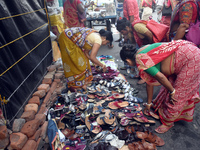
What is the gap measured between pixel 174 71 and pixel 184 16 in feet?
3.56

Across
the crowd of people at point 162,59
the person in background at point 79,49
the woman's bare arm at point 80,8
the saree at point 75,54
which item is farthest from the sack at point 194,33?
the woman's bare arm at point 80,8

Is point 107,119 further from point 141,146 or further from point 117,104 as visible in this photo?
point 141,146

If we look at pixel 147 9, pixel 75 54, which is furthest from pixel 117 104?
pixel 147 9

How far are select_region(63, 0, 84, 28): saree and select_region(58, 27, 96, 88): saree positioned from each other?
2.28 metres

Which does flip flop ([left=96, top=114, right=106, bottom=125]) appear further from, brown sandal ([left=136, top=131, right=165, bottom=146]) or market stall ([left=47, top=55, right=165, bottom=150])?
brown sandal ([left=136, top=131, right=165, bottom=146])

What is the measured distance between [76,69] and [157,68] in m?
1.66

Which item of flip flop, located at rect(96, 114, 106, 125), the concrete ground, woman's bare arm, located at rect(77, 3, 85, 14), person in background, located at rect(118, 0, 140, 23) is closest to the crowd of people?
the concrete ground

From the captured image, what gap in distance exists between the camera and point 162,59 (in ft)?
6.36

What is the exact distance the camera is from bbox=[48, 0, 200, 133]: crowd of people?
1.94m

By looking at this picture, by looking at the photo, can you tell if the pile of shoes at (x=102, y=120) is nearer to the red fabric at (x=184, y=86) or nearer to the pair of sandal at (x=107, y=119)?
the pair of sandal at (x=107, y=119)

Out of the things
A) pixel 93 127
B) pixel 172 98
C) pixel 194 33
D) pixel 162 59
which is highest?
pixel 194 33

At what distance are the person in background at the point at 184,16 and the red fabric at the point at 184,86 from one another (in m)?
0.73

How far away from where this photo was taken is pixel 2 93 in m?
2.02

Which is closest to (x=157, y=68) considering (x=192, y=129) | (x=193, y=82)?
(x=193, y=82)
